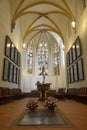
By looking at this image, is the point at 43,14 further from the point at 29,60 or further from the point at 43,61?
the point at 43,61

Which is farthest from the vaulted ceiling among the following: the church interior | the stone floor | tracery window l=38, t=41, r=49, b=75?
the stone floor

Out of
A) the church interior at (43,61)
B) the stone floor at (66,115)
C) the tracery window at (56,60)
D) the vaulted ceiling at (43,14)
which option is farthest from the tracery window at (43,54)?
the stone floor at (66,115)

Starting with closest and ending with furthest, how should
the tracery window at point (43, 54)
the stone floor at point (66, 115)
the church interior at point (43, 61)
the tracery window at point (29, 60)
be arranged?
1. the stone floor at point (66, 115)
2. the church interior at point (43, 61)
3. the tracery window at point (29, 60)
4. the tracery window at point (43, 54)

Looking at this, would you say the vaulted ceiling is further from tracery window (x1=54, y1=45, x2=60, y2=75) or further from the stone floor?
the stone floor

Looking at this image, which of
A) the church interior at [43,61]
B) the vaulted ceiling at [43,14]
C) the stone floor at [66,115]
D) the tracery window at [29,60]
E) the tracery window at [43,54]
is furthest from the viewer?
the tracery window at [43,54]

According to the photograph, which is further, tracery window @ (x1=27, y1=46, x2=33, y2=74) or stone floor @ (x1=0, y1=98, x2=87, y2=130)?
tracery window @ (x1=27, y1=46, x2=33, y2=74)

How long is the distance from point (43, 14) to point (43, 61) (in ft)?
24.8

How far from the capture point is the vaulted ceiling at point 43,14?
35.9 feet

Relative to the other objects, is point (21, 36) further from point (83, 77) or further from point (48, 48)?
point (83, 77)

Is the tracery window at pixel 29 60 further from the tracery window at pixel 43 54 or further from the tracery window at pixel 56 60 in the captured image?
the tracery window at pixel 56 60

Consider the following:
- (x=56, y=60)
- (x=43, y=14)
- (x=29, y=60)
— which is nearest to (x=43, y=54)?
(x=56, y=60)

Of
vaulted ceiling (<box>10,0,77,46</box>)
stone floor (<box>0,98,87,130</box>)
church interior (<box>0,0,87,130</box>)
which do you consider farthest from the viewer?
vaulted ceiling (<box>10,0,77,46</box>)

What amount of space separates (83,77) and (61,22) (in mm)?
7630

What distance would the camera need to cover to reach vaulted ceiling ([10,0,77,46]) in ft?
35.9
